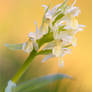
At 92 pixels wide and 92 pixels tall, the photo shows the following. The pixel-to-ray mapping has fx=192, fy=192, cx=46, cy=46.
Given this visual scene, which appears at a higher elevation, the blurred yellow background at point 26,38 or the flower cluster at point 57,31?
the flower cluster at point 57,31

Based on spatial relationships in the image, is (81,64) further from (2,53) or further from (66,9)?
(66,9)

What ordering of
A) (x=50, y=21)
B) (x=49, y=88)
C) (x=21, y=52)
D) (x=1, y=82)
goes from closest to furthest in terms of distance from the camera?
1. (x=50, y=21)
2. (x=1, y=82)
3. (x=49, y=88)
4. (x=21, y=52)

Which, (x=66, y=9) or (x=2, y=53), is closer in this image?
(x=66, y=9)

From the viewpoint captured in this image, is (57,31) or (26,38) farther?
(26,38)

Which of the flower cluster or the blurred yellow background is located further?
the blurred yellow background

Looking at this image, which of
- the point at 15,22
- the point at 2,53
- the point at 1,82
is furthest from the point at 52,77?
the point at 15,22

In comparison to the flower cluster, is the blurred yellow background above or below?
below

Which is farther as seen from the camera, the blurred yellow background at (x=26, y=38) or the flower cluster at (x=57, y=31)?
the blurred yellow background at (x=26, y=38)

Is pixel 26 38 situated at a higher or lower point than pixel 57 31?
lower
